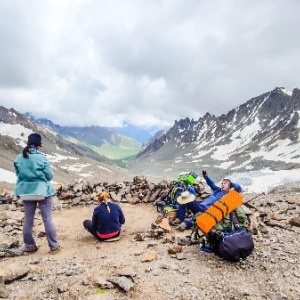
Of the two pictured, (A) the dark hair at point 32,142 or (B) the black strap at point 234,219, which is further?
(A) the dark hair at point 32,142

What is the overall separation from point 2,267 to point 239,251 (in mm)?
6017

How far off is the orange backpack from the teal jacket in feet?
14.2

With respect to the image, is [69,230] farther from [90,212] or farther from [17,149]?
[17,149]

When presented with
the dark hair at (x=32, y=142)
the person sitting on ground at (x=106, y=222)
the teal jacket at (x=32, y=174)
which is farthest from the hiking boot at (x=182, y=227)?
the dark hair at (x=32, y=142)

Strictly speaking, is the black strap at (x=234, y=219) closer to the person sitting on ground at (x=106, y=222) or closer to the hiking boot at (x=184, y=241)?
the hiking boot at (x=184, y=241)

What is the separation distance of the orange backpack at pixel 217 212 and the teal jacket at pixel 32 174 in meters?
4.34

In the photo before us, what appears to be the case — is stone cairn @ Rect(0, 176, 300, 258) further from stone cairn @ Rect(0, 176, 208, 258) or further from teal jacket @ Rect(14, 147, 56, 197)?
teal jacket @ Rect(14, 147, 56, 197)

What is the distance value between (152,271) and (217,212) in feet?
7.71

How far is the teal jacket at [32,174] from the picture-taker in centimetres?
962

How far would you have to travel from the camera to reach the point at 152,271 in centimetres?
841

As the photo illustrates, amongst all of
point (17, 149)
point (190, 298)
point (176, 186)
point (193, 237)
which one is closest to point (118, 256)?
point (193, 237)

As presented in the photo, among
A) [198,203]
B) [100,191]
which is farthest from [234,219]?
[100,191]

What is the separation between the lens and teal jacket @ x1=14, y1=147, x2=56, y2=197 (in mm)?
9617

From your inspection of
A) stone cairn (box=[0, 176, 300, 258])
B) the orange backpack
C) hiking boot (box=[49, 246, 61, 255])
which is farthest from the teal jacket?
the orange backpack
